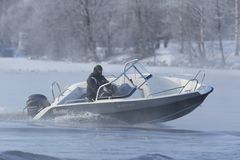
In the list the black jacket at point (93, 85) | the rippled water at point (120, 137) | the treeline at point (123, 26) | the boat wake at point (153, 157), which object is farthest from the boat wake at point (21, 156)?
the treeline at point (123, 26)

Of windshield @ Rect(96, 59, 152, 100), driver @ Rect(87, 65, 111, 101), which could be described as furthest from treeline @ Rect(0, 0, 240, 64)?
driver @ Rect(87, 65, 111, 101)

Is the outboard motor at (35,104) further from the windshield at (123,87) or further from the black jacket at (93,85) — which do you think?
the windshield at (123,87)

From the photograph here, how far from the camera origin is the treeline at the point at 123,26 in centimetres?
5175

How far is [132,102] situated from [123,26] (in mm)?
38823

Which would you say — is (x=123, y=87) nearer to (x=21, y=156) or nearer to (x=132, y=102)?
(x=132, y=102)

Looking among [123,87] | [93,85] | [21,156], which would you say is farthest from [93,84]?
[21,156]

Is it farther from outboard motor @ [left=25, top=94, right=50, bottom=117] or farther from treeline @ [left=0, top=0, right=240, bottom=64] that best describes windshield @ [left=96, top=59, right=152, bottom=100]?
treeline @ [left=0, top=0, right=240, bottom=64]

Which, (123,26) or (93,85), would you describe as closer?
(93,85)

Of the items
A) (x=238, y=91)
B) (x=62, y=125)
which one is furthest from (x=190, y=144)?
(x=238, y=91)

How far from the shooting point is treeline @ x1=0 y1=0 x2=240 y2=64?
5175 centimetres

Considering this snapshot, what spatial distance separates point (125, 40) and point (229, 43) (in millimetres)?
7536

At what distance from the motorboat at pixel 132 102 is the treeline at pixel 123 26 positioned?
3291cm

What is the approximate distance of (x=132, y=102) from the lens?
17031mm

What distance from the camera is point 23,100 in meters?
22.2
